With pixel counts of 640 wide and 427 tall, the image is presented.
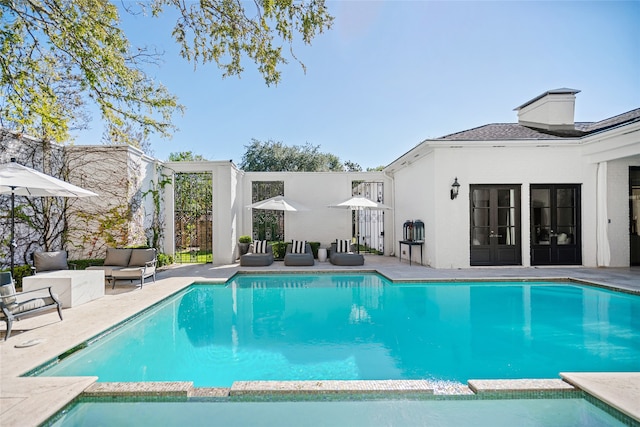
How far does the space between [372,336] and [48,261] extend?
8.02 meters

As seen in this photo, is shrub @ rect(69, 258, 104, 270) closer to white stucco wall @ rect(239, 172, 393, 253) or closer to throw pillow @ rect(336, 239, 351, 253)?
white stucco wall @ rect(239, 172, 393, 253)

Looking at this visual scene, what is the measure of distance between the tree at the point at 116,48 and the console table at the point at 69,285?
9.06 feet

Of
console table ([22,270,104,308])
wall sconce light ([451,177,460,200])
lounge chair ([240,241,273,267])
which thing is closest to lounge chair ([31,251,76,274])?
console table ([22,270,104,308])

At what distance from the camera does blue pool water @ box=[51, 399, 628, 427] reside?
301cm

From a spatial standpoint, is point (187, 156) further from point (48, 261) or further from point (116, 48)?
point (116, 48)

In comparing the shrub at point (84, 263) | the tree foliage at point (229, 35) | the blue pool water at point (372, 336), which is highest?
the tree foliage at point (229, 35)

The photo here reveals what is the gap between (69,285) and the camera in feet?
21.4

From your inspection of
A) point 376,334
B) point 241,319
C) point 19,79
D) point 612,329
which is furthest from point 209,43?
point 612,329

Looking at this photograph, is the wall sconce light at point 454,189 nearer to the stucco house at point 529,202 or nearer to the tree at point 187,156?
the stucco house at point 529,202

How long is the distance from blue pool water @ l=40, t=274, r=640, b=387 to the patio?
37cm

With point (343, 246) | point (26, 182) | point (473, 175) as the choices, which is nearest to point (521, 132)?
point (473, 175)

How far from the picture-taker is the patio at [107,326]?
3088 mm

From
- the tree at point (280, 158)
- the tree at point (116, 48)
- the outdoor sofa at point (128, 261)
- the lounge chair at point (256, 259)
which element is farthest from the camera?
the tree at point (280, 158)

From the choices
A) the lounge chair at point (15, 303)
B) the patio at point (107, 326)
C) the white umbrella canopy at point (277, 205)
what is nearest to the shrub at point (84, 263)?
the patio at point (107, 326)
